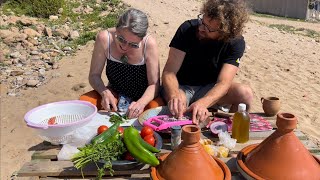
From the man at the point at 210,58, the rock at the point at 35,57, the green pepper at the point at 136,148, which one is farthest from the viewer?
the rock at the point at 35,57

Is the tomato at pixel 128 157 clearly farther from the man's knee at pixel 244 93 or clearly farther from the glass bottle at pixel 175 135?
the man's knee at pixel 244 93

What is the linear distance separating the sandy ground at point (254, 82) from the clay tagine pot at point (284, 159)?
2977 mm

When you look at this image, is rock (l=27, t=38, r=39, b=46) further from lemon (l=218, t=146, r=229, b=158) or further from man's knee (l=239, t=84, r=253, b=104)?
lemon (l=218, t=146, r=229, b=158)

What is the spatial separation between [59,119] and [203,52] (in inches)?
56.4

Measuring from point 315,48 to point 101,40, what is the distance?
23.0ft

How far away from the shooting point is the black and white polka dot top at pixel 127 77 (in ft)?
11.2

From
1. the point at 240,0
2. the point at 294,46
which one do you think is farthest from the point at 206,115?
the point at 294,46

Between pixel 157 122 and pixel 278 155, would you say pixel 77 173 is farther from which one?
pixel 278 155

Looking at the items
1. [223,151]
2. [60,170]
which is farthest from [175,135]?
[60,170]

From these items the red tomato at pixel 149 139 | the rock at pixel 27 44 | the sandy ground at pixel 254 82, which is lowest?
the sandy ground at pixel 254 82

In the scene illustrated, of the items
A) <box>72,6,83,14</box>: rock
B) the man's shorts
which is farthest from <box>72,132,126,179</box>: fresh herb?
<box>72,6,83,14</box>: rock

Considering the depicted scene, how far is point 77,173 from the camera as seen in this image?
2.21m

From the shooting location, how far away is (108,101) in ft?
10.4

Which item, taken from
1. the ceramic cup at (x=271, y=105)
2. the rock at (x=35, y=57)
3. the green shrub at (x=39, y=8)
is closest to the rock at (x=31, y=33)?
the rock at (x=35, y=57)
